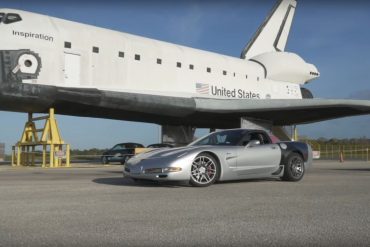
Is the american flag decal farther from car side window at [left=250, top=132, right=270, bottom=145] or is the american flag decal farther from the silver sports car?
car side window at [left=250, top=132, right=270, bottom=145]

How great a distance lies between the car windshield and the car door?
35 centimetres

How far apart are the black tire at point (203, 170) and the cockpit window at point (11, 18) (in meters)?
10.6

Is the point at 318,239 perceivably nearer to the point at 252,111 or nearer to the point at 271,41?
the point at 252,111

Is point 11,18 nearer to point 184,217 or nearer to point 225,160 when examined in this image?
point 225,160

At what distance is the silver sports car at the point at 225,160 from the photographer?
7957mm

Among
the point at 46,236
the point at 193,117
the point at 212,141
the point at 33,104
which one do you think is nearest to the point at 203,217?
the point at 46,236

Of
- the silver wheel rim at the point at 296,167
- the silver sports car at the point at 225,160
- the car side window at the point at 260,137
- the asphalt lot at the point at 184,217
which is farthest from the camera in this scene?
the silver wheel rim at the point at 296,167

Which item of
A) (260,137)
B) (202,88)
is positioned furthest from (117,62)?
(260,137)

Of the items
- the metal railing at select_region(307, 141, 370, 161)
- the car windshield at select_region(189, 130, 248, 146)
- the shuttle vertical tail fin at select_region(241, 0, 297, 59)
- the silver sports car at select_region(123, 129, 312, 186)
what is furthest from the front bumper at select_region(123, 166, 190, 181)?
the metal railing at select_region(307, 141, 370, 161)

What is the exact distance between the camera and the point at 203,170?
8242mm

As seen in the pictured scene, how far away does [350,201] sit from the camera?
244 inches

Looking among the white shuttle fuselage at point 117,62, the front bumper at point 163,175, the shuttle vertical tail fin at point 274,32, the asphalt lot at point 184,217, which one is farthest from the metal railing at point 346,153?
the asphalt lot at point 184,217

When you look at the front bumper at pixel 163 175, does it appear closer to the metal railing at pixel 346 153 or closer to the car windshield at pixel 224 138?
the car windshield at pixel 224 138

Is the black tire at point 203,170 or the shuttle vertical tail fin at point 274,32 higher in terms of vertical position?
the shuttle vertical tail fin at point 274,32
